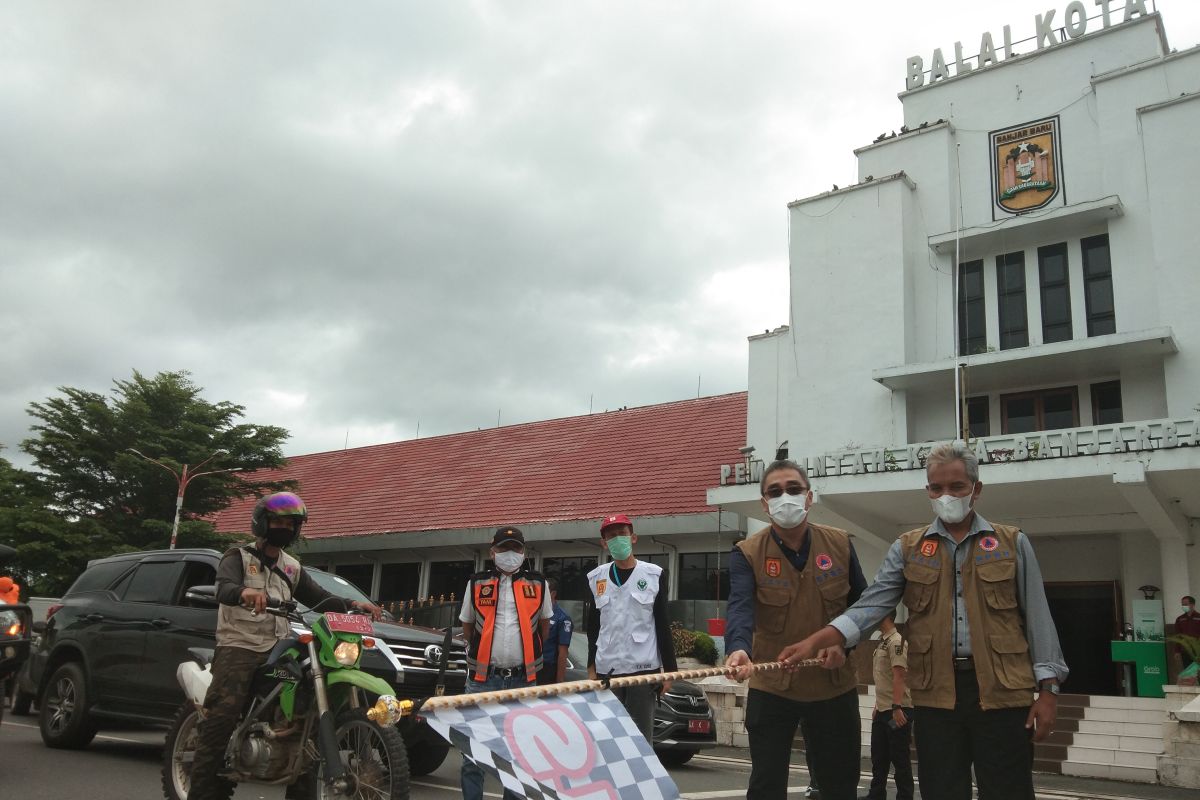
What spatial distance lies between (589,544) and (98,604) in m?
17.0

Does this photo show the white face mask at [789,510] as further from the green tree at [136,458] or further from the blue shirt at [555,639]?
the green tree at [136,458]

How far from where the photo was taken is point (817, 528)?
4.52 metres

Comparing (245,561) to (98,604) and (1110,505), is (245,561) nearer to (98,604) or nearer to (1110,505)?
(98,604)

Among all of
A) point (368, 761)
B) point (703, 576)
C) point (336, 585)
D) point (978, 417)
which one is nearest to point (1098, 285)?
point (978, 417)

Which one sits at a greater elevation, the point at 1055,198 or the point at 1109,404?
the point at 1055,198

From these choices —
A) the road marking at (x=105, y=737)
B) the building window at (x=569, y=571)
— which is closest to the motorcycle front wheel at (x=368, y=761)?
the road marking at (x=105, y=737)

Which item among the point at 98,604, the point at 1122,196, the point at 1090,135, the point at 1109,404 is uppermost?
the point at 1090,135

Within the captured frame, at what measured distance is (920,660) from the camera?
3893 millimetres

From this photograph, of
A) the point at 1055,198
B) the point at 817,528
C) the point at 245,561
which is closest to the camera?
the point at 817,528

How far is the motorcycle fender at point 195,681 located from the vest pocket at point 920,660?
4128 millimetres

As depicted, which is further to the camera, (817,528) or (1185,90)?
(1185,90)

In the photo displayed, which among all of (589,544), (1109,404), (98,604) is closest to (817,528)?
(98,604)

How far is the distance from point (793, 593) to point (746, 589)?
23 centimetres

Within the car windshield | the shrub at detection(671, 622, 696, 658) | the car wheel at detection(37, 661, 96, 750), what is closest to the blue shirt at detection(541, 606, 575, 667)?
the car windshield
